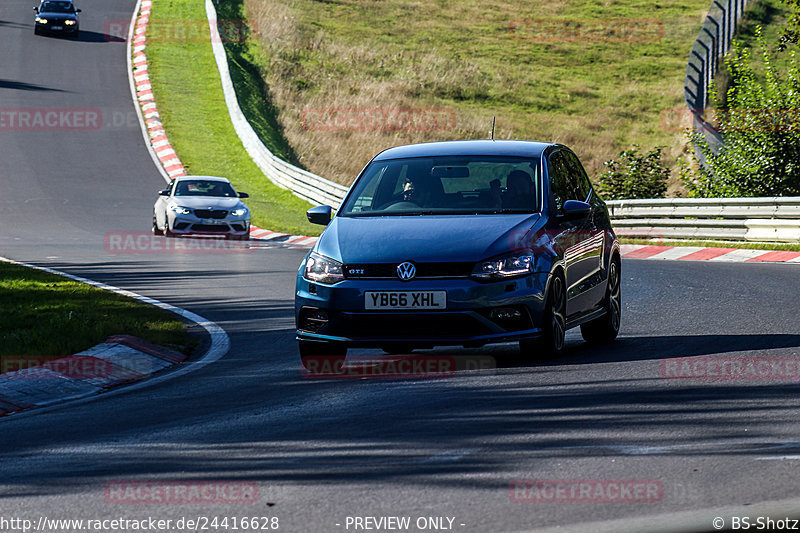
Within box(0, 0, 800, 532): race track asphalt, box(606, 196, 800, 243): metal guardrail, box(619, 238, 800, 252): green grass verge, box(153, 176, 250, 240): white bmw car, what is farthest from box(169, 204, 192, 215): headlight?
box(0, 0, 800, 532): race track asphalt

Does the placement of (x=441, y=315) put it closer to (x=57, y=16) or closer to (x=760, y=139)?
(x=760, y=139)

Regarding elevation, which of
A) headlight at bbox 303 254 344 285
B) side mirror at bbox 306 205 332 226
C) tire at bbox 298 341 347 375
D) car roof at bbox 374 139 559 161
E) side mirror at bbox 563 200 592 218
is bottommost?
tire at bbox 298 341 347 375

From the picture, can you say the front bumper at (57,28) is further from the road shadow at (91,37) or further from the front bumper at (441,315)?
the front bumper at (441,315)

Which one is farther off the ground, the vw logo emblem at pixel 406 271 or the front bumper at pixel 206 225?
the vw logo emblem at pixel 406 271

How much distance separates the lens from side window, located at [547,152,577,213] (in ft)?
33.2

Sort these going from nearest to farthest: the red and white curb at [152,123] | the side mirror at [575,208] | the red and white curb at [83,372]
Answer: the red and white curb at [83,372], the side mirror at [575,208], the red and white curb at [152,123]

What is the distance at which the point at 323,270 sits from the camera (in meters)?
9.17

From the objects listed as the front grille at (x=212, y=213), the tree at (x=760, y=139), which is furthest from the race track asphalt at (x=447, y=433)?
the tree at (x=760, y=139)

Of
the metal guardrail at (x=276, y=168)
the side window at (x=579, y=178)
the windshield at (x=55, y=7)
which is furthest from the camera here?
the windshield at (x=55, y=7)

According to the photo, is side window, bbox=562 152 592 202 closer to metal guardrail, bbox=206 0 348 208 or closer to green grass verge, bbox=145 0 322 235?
green grass verge, bbox=145 0 322 235

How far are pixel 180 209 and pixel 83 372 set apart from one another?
55.3 ft

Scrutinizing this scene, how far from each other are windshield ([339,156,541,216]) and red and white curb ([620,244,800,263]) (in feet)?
33.9

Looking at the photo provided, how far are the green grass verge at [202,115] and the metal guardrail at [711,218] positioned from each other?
7263 millimetres

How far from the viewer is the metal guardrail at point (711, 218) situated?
22125 millimetres
